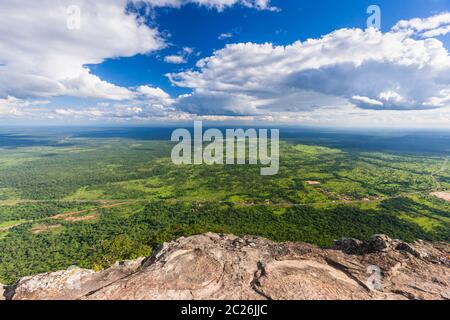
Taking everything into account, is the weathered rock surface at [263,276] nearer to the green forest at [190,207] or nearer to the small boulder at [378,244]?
the small boulder at [378,244]

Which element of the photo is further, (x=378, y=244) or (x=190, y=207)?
(x=190, y=207)

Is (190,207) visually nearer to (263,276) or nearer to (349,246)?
(349,246)

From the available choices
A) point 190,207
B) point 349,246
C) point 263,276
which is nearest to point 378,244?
point 349,246

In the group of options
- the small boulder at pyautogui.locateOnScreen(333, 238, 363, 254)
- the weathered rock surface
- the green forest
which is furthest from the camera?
the green forest

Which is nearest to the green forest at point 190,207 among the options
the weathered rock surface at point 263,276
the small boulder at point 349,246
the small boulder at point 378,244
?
the weathered rock surface at point 263,276

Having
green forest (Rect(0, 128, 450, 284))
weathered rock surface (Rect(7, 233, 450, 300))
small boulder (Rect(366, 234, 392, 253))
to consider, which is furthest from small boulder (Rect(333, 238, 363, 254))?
green forest (Rect(0, 128, 450, 284))

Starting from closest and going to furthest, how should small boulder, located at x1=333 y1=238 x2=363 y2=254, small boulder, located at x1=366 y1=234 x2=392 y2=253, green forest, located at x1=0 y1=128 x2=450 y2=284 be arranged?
1. small boulder, located at x1=366 y1=234 x2=392 y2=253
2. small boulder, located at x1=333 y1=238 x2=363 y2=254
3. green forest, located at x1=0 y1=128 x2=450 y2=284

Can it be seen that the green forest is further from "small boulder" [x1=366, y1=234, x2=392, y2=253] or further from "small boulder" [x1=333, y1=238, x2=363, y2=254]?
"small boulder" [x1=366, y1=234, x2=392, y2=253]

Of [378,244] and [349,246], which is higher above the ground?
[378,244]

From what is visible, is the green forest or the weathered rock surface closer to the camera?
the weathered rock surface
